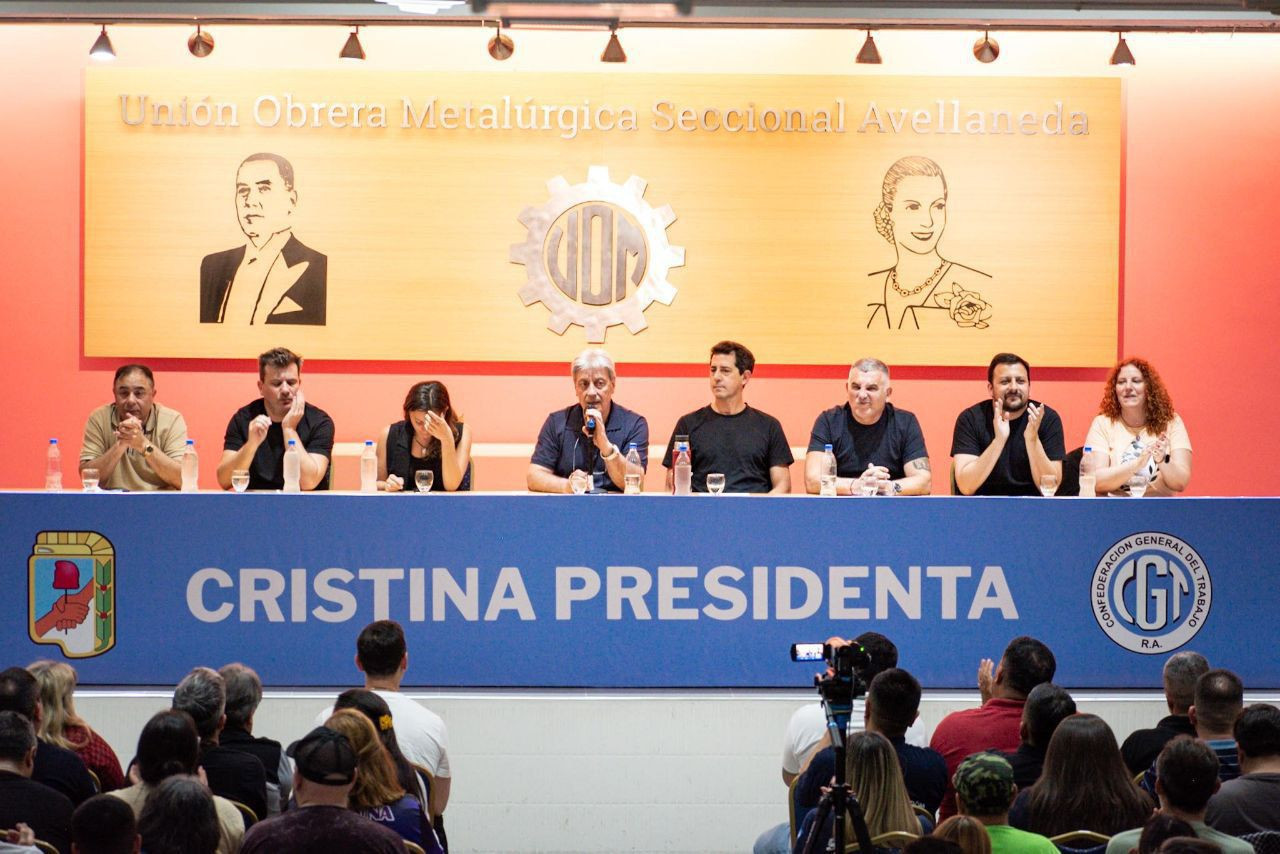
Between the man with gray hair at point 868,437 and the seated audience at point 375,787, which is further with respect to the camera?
the man with gray hair at point 868,437

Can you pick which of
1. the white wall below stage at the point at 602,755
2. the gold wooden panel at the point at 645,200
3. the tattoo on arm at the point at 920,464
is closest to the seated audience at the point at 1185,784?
the white wall below stage at the point at 602,755

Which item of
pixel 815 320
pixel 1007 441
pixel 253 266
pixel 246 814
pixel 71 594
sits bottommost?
pixel 246 814

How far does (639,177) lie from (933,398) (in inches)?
66.5

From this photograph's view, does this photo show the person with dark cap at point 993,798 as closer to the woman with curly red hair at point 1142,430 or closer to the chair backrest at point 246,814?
the chair backrest at point 246,814

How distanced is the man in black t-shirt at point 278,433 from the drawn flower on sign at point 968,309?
290 cm

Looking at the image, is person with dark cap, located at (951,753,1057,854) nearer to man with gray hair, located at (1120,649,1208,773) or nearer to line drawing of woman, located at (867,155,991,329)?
man with gray hair, located at (1120,649,1208,773)

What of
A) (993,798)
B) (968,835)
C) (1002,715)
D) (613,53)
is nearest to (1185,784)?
(993,798)

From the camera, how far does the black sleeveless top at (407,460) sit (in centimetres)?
541

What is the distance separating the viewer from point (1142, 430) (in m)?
5.55

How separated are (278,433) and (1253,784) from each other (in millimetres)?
3644

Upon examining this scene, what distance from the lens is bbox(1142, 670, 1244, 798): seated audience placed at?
3285mm

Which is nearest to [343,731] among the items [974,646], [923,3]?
[974,646]

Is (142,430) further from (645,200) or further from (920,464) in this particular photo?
(920,464)

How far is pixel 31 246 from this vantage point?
670 centimetres
